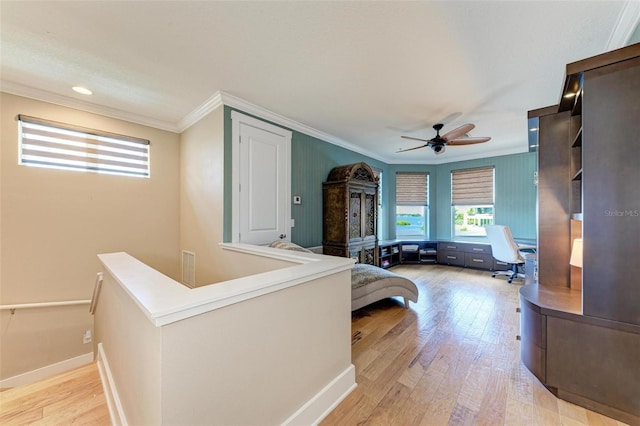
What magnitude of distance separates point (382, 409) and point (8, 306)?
3839 millimetres

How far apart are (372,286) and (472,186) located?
4.39 metres

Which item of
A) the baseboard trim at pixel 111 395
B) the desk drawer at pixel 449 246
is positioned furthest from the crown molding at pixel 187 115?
the desk drawer at pixel 449 246

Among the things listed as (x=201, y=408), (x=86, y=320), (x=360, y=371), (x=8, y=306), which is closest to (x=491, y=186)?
(x=360, y=371)

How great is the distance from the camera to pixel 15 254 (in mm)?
2639

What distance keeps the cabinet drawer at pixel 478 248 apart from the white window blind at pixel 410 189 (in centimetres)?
145

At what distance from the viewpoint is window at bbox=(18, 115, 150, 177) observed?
2.73 m

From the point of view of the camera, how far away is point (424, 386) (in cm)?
191

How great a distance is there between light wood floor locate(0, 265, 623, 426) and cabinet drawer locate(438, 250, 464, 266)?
2.86m

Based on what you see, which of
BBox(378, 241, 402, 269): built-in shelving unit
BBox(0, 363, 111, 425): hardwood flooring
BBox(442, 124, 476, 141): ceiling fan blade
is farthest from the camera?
BBox(378, 241, 402, 269): built-in shelving unit

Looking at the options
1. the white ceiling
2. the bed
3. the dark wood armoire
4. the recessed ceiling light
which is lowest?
the bed

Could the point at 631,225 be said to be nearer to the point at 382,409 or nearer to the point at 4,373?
the point at 382,409

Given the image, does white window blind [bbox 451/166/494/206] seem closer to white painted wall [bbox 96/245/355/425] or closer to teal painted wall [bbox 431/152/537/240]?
teal painted wall [bbox 431/152/537/240]

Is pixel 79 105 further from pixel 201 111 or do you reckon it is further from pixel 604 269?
pixel 604 269

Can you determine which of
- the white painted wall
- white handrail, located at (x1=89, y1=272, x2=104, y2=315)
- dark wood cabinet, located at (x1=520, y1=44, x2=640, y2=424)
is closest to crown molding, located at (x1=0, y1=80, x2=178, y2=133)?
white handrail, located at (x1=89, y1=272, x2=104, y2=315)
